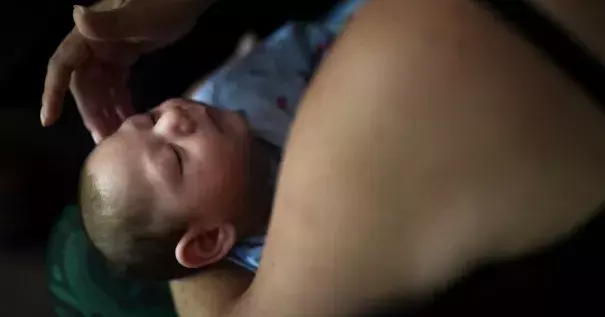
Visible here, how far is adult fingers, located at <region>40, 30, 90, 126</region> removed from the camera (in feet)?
2.60

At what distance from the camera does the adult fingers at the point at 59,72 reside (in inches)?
31.2

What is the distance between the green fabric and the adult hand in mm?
154

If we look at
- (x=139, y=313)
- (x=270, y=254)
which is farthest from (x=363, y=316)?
(x=139, y=313)

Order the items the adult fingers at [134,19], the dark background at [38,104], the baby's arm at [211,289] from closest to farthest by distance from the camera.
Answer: the adult fingers at [134,19] → the baby's arm at [211,289] → the dark background at [38,104]

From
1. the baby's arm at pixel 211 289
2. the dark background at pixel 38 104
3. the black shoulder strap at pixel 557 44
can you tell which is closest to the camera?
the black shoulder strap at pixel 557 44

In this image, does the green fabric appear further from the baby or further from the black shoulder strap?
the black shoulder strap

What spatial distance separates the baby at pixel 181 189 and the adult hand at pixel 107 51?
0.14ft

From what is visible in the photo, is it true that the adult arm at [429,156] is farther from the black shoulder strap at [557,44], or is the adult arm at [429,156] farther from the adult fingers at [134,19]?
the adult fingers at [134,19]

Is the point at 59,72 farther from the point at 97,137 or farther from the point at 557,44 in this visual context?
the point at 557,44

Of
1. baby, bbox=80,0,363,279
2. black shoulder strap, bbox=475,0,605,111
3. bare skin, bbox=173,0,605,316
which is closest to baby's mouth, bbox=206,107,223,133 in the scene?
baby, bbox=80,0,363,279

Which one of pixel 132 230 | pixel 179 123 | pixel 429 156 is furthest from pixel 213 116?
pixel 429 156

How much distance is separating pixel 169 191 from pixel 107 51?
16cm

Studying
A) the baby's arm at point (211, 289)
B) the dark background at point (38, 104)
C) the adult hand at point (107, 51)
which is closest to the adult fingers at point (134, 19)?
the adult hand at point (107, 51)

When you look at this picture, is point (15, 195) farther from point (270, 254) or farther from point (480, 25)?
point (480, 25)
